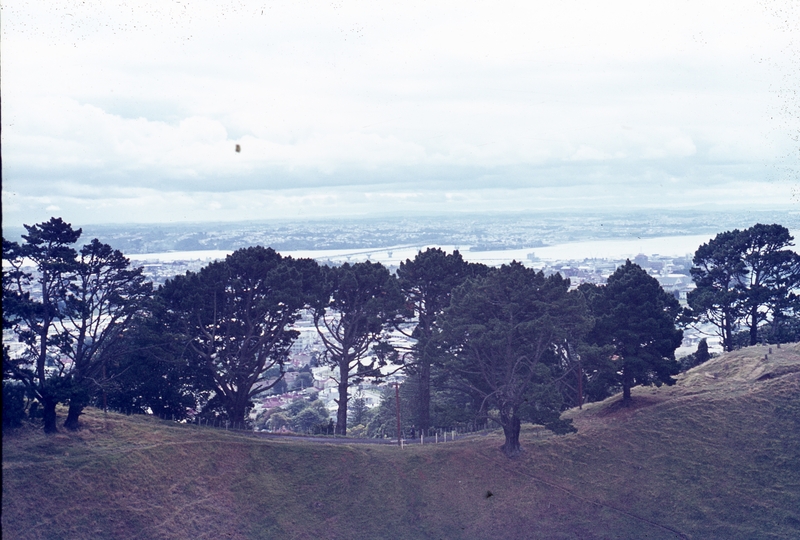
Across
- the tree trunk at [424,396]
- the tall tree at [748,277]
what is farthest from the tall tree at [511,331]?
the tall tree at [748,277]

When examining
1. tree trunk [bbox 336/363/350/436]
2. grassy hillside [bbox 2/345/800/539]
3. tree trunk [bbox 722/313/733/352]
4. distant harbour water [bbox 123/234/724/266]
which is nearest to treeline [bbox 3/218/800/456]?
tree trunk [bbox 336/363/350/436]

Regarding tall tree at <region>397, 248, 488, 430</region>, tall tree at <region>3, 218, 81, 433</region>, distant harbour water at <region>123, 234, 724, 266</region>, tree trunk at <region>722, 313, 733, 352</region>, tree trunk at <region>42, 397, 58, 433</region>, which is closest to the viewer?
tall tree at <region>3, 218, 81, 433</region>

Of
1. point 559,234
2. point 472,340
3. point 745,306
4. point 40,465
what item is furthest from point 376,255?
point 40,465

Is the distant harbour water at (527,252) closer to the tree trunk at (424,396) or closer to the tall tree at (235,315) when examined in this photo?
the tree trunk at (424,396)

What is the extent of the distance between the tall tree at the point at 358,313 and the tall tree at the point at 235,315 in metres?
2.14

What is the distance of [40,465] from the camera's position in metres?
28.2

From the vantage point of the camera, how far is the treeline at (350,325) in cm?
3362

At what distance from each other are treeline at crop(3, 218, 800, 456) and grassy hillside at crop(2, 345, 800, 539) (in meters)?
2.36

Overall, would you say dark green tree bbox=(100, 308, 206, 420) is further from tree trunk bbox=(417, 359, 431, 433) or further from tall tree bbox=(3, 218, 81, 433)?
tree trunk bbox=(417, 359, 431, 433)

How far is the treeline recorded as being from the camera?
33.6 m

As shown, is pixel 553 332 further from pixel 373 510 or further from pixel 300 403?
pixel 300 403

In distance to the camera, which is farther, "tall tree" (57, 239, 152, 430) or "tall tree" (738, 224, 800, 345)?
"tall tree" (738, 224, 800, 345)

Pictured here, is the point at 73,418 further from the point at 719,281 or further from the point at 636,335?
the point at 719,281

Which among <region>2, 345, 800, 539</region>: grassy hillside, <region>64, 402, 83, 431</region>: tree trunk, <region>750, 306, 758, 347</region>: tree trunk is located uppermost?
<region>750, 306, 758, 347</region>: tree trunk
